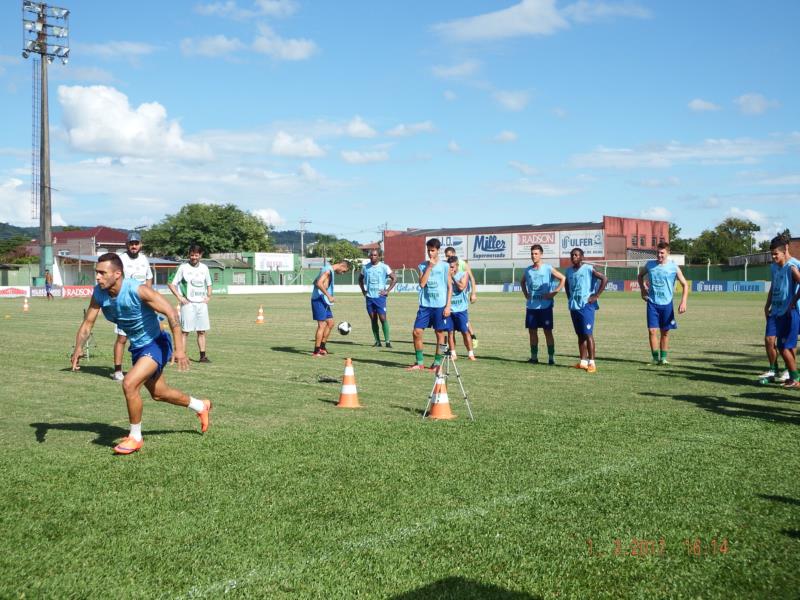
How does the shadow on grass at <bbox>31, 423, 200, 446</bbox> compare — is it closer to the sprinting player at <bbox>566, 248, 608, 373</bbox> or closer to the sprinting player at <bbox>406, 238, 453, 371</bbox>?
the sprinting player at <bbox>406, 238, 453, 371</bbox>

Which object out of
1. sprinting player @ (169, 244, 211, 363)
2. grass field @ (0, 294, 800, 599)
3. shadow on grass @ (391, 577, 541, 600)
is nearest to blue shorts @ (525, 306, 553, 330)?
grass field @ (0, 294, 800, 599)

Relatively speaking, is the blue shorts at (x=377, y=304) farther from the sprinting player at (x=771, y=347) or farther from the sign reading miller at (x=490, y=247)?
the sign reading miller at (x=490, y=247)

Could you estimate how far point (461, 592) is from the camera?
4.01m

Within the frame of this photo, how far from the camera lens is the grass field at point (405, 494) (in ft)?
13.8

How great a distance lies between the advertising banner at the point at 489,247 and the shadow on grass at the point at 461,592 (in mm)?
95916

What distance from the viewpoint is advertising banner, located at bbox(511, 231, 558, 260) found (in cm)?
9562

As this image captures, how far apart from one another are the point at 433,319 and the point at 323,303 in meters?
3.29

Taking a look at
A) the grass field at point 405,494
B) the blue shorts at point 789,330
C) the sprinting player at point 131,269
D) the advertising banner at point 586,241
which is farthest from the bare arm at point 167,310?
the advertising banner at point 586,241

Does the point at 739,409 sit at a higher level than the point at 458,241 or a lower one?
lower

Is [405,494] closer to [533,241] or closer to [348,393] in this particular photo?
[348,393]

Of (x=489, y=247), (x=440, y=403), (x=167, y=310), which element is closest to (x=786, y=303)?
(x=440, y=403)

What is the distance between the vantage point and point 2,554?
178 inches

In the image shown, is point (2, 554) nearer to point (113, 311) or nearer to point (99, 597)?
point (99, 597)

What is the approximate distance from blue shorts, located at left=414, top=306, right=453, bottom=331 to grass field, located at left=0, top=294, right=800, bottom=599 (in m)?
2.07
